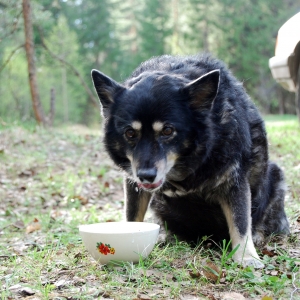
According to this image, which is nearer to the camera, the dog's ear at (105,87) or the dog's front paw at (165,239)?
the dog's ear at (105,87)

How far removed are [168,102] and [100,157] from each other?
549 centimetres

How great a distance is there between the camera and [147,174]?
9.95 ft

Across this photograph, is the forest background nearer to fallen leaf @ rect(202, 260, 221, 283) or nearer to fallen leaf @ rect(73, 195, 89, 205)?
fallen leaf @ rect(73, 195, 89, 205)

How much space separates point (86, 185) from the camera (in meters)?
6.86

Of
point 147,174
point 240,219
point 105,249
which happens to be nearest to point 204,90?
point 147,174

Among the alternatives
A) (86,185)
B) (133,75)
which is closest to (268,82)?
(86,185)

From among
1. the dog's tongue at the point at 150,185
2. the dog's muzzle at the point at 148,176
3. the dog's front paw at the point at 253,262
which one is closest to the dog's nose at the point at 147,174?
the dog's muzzle at the point at 148,176

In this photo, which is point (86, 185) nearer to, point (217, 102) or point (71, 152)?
point (71, 152)

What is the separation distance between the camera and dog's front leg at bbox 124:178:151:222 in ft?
12.4

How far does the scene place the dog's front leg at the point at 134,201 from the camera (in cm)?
379

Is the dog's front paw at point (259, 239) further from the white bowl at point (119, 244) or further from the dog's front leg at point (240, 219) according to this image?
the white bowl at point (119, 244)

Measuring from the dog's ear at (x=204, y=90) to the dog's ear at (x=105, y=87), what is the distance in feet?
1.80

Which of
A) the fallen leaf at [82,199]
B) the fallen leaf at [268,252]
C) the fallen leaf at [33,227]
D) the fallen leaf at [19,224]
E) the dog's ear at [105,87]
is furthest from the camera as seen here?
the fallen leaf at [82,199]

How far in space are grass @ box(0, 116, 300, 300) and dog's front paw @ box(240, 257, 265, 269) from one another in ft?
0.18
